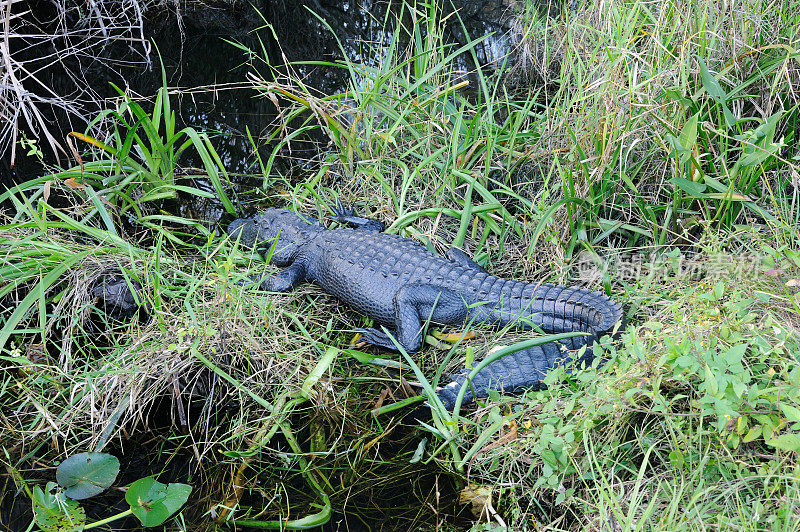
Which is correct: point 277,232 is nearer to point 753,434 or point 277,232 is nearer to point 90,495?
point 90,495

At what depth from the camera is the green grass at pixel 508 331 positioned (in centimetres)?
239

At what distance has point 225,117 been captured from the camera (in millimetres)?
5375

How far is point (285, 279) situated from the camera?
3.79m

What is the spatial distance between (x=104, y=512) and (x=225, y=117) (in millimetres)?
3501

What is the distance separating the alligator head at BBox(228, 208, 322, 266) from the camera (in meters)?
3.96

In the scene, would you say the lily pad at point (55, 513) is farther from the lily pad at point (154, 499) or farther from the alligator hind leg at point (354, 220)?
the alligator hind leg at point (354, 220)

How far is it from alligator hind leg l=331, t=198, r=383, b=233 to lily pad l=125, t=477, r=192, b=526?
6.43 feet

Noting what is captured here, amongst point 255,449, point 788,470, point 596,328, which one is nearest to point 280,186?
point 255,449

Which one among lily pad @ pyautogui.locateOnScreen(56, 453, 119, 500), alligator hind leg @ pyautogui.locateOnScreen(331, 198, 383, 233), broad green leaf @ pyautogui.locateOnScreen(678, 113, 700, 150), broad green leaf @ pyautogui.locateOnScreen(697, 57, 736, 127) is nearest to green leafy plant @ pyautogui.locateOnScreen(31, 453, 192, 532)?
lily pad @ pyautogui.locateOnScreen(56, 453, 119, 500)

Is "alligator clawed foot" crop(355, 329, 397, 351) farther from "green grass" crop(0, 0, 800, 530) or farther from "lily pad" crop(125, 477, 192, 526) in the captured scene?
"lily pad" crop(125, 477, 192, 526)

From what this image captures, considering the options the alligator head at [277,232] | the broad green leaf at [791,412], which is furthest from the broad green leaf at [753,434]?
the alligator head at [277,232]

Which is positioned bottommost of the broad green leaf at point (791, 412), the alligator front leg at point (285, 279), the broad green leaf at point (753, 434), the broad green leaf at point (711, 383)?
the alligator front leg at point (285, 279)

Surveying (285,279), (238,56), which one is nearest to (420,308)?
(285,279)

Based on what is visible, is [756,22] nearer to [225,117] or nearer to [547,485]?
[547,485]
